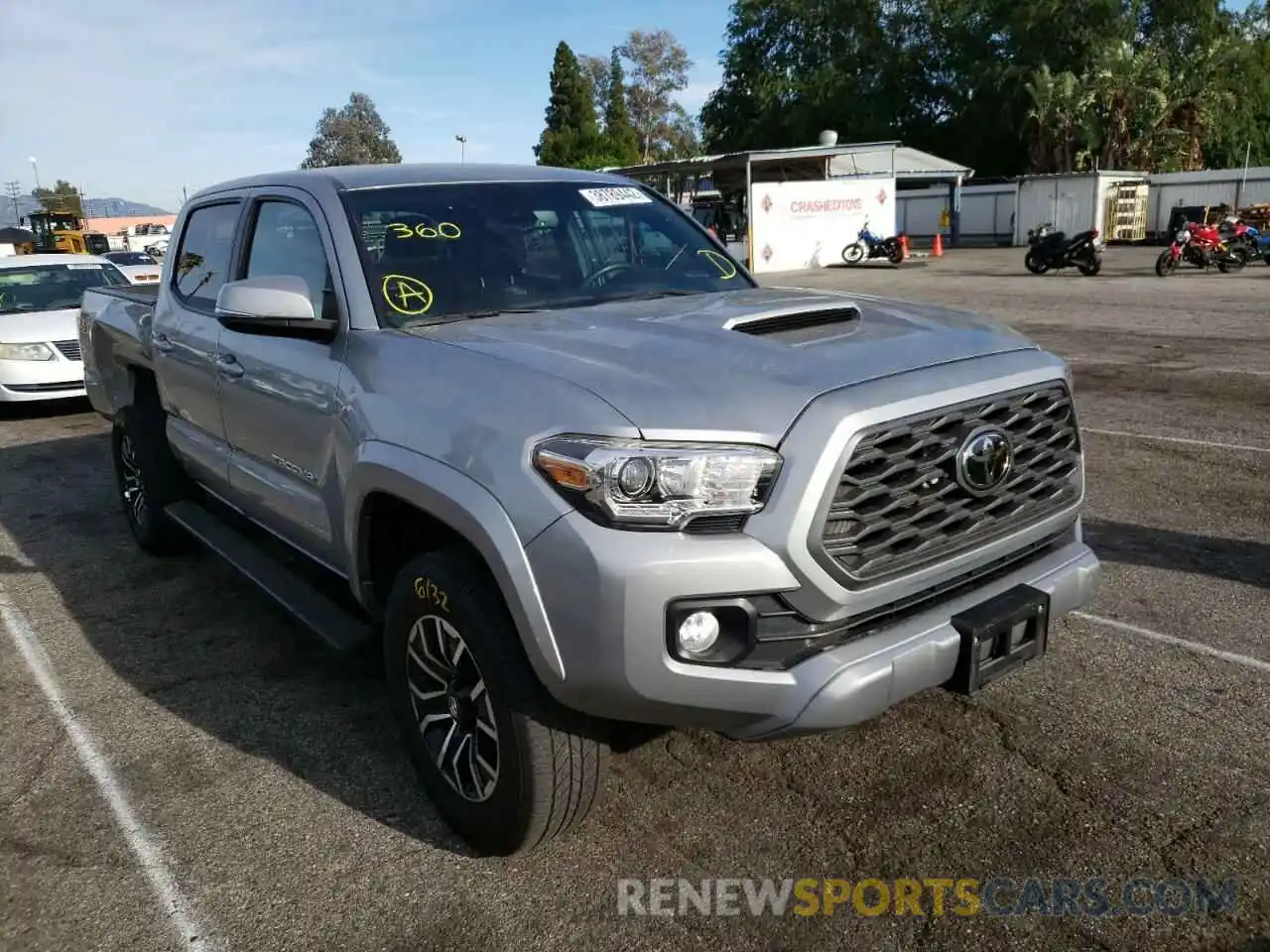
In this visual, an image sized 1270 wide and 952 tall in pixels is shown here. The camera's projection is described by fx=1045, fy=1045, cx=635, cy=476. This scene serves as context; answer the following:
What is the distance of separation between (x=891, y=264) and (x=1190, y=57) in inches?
901

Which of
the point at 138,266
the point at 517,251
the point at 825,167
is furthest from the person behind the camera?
the point at 825,167

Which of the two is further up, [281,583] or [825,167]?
[825,167]

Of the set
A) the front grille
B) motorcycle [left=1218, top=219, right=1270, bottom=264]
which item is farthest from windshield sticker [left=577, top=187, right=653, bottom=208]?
motorcycle [left=1218, top=219, right=1270, bottom=264]

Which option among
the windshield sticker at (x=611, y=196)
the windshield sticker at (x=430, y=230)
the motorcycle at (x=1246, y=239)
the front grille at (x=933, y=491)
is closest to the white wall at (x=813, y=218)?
the motorcycle at (x=1246, y=239)

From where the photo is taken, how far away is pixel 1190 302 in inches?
655

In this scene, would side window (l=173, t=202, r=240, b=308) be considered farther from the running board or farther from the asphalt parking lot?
the asphalt parking lot

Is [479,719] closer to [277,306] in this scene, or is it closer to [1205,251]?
[277,306]

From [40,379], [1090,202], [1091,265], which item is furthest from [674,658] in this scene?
[1090,202]

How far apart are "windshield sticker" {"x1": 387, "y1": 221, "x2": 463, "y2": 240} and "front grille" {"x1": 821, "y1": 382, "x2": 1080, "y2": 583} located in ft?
6.03

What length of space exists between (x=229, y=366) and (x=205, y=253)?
98 cm

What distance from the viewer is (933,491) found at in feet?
8.62

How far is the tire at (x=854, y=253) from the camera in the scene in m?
30.0

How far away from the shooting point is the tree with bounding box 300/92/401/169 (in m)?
93.6

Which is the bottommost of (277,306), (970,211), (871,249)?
(871,249)
